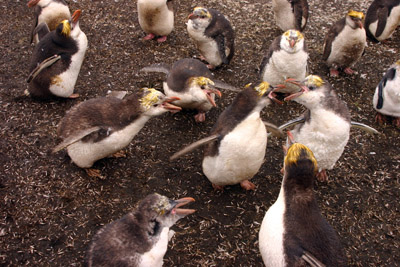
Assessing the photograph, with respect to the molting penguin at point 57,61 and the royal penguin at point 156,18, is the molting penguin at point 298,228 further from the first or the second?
the royal penguin at point 156,18

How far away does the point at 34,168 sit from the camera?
3719mm

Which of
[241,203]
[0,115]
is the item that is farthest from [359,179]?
[0,115]

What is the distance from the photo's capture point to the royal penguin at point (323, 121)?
3.33m

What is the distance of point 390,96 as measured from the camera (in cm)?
422

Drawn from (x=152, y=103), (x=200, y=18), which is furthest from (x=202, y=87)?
(x=200, y=18)

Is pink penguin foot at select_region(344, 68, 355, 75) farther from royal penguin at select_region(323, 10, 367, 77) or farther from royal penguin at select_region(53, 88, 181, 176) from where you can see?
royal penguin at select_region(53, 88, 181, 176)

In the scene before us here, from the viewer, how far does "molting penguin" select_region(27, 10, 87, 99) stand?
4.33 meters

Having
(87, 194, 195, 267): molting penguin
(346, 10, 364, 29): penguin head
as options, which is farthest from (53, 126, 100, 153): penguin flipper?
(346, 10, 364, 29): penguin head

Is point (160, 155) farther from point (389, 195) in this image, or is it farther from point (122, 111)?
point (389, 195)

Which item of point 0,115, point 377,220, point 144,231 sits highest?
point 144,231

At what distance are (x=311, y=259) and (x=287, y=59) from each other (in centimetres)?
279

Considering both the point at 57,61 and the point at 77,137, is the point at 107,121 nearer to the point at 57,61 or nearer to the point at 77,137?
the point at 77,137

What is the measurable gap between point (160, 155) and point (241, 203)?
1.07 m

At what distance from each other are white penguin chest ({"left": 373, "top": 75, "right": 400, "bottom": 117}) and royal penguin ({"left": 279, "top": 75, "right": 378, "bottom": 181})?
1147mm
